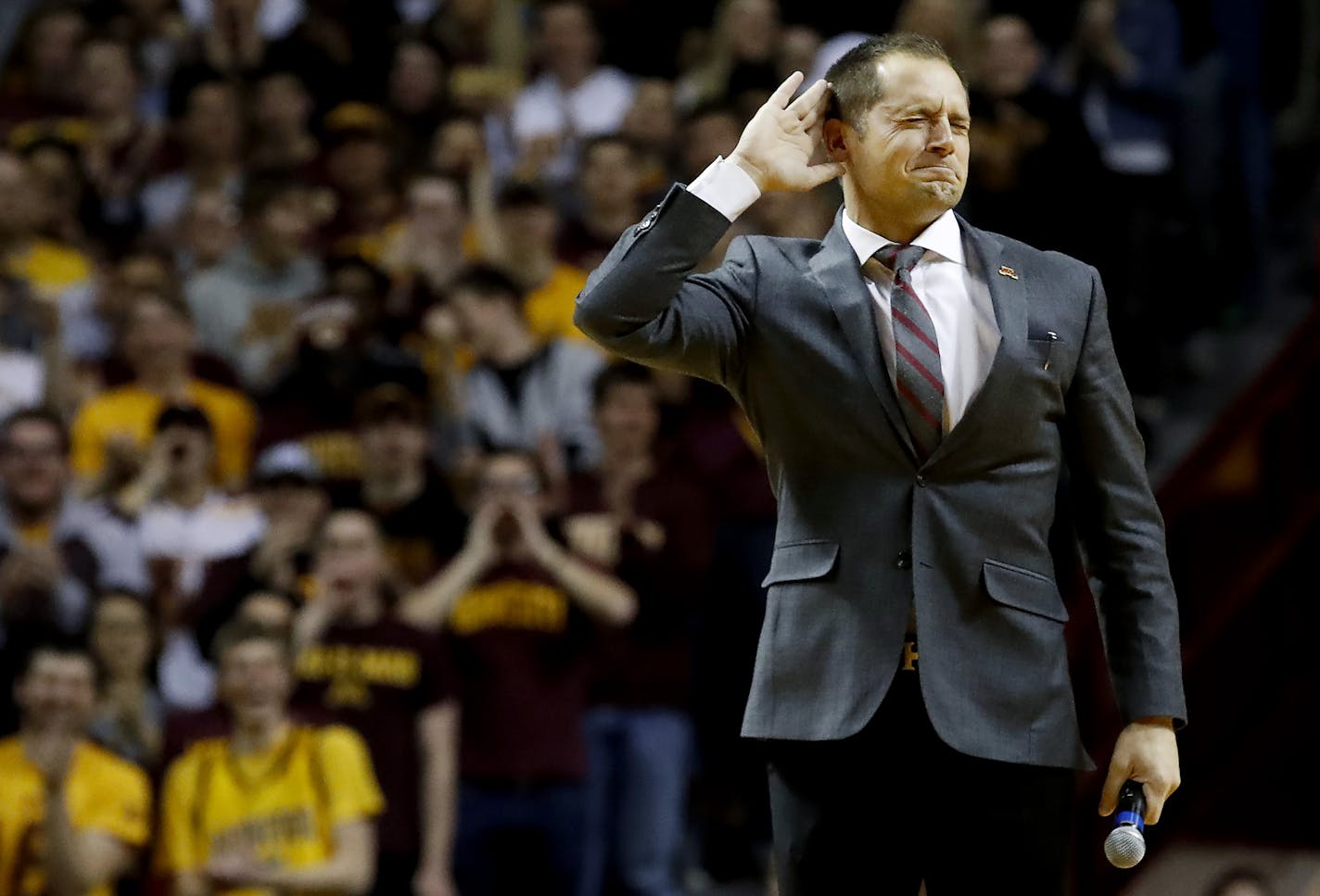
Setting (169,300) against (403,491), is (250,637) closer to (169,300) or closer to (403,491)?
(403,491)

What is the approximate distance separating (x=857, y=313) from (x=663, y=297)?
0.27 meters

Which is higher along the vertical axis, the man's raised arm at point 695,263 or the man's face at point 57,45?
the man's face at point 57,45

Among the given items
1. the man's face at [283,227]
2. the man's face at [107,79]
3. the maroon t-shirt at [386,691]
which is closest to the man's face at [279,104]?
the man's face at [107,79]

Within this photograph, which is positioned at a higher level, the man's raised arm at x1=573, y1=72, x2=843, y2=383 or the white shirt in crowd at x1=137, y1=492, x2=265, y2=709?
the man's raised arm at x1=573, y1=72, x2=843, y2=383

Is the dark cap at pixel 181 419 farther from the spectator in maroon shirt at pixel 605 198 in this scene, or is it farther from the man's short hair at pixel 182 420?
the spectator in maroon shirt at pixel 605 198

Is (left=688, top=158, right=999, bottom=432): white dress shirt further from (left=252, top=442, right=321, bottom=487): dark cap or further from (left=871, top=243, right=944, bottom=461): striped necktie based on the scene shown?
(left=252, top=442, right=321, bottom=487): dark cap

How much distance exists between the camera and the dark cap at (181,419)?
265 inches

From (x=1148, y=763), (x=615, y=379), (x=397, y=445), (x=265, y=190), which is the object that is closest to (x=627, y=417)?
(x=615, y=379)

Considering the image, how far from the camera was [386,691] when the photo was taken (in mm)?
6004

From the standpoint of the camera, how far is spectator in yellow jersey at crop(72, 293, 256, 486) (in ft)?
23.2

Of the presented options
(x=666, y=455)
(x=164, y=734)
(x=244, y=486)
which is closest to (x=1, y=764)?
(x=164, y=734)

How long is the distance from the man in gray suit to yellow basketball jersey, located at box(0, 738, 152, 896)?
3.39m

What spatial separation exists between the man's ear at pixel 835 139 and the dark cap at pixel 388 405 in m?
3.76

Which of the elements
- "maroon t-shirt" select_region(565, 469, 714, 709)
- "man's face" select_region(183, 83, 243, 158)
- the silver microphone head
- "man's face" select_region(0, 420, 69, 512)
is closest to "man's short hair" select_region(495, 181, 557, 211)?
"man's face" select_region(183, 83, 243, 158)
